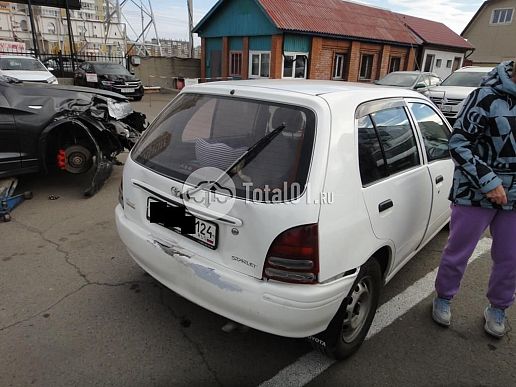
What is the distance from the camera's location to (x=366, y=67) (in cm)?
2138

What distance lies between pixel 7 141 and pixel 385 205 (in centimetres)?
451

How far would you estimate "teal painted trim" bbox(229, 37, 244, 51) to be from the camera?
63.3ft

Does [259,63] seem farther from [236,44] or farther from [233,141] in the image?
[233,141]

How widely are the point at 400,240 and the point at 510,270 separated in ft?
2.51

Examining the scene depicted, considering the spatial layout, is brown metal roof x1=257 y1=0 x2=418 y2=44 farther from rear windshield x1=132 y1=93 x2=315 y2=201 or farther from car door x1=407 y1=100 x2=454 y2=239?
rear windshield x1=132 y1=93 x2=315 y2=201

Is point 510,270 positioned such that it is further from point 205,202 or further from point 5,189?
point 5,189

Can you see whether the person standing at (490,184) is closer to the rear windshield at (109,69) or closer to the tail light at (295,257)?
the tail light at (295,257)

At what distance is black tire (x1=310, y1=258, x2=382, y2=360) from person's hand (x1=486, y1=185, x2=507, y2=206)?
77 centimetres

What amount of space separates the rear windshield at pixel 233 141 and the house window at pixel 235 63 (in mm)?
18014

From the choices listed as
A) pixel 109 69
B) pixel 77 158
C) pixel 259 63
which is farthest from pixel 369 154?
pixel 259 63

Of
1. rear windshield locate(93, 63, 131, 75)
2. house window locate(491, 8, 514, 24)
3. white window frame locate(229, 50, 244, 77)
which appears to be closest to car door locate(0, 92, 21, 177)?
rear windshield locate(93, 63, 131, 75)

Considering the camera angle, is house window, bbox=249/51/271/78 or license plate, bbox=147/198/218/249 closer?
license plate, bbox=147/198/218/249

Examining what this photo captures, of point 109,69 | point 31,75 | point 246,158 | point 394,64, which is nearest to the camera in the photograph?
point 246,158

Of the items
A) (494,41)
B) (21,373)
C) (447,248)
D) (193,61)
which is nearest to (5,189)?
(21,373)
